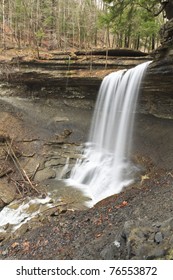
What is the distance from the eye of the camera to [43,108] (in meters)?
16.1

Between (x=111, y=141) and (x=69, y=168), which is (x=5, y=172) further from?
(x=111, y=141)

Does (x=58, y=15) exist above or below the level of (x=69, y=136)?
above

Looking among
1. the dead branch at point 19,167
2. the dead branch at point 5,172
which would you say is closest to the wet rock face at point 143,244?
the dead branch at point 19,167

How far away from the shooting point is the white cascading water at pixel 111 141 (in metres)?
10.6

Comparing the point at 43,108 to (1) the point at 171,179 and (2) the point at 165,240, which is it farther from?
(2) the point at 165,240

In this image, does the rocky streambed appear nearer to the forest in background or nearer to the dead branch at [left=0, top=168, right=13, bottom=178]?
the dead branch at [left=0, top=168, right=13, bottom=178]

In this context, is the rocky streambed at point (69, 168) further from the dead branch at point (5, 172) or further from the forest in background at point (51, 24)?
the forest in background at point (51, 24)

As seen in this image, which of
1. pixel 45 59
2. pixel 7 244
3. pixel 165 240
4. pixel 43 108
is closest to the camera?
pixel 165 240

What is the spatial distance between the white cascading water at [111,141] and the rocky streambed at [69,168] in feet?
1.47

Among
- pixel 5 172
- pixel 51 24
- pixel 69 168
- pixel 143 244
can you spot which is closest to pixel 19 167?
pixel 5 172

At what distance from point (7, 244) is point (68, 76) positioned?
9.21 metres

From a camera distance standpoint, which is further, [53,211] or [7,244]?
[53,211]

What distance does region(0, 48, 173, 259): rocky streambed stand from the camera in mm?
6074
